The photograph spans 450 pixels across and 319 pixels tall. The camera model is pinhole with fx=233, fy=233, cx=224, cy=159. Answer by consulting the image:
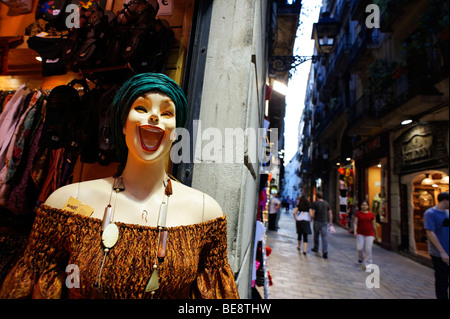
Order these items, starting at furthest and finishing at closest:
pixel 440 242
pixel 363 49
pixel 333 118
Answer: pixel 333 118, pixel 363 49, pixel 440 242

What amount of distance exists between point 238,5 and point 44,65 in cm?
182

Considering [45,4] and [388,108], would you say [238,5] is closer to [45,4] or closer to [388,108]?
[45,4]

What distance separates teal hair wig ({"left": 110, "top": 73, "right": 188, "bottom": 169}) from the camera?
3.64 feet

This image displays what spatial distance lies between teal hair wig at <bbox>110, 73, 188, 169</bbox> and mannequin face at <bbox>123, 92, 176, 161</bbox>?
25mm

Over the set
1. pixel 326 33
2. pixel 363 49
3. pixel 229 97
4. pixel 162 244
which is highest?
pixel 363 49

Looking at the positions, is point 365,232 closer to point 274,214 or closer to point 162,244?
point 162,244

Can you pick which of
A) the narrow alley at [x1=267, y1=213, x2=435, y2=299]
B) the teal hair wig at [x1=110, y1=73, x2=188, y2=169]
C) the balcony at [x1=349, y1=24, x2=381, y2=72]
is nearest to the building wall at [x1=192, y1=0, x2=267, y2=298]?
the teal hair wig at [x1=110, y1=73, x2=188, y2=169]

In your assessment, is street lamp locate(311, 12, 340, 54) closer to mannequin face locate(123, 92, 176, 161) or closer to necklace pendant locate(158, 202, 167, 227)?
mannequin face locate(123, 92, 176, 161)

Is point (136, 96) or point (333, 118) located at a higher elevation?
point (333, 118)

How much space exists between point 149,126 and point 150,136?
0.16 feet

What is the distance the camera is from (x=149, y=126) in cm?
107

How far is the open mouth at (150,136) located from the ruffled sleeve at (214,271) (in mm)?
477

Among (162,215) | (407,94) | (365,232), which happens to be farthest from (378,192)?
(162,215)

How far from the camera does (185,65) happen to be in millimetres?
1941
